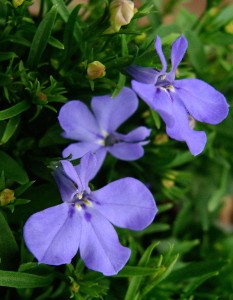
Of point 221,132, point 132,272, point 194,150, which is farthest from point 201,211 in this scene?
point 194,150

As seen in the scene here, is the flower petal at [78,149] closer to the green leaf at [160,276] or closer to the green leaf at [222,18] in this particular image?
the green leaf at [160,276]

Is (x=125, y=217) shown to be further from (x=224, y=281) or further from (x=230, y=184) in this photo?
(x=230, y=184)

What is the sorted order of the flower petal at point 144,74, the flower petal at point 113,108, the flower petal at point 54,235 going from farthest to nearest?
the flower petal at point 113,108
the flower petal at point 144,74
the flower petal at point 54,235

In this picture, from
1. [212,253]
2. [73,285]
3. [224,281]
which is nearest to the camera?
[73,285]

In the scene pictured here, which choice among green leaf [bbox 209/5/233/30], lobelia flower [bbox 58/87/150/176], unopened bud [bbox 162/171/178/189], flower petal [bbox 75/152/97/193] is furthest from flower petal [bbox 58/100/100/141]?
green leaf [bbox 209/5/233/30]

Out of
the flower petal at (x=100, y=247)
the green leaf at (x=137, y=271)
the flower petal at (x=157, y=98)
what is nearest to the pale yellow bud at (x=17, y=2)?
the flower petal at (x=157, y=98)

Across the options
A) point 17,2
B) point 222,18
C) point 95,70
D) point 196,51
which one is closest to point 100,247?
point 95,70
